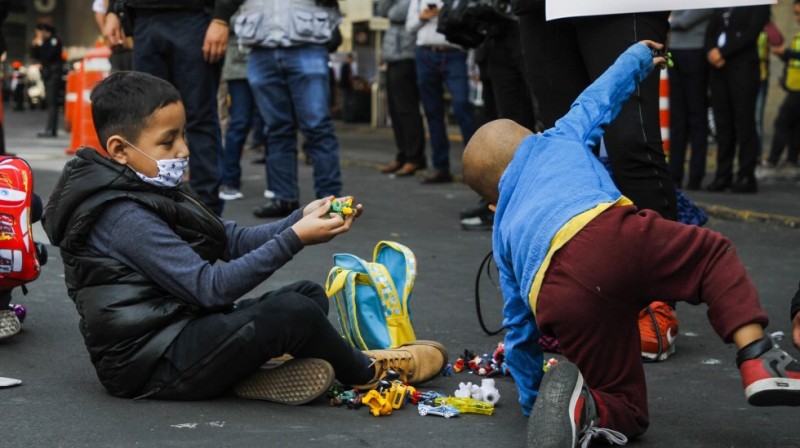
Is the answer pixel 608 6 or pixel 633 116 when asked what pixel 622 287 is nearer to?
pixel 633 116

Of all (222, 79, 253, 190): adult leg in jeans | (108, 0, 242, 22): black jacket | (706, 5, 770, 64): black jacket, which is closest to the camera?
(108, 0, 242, 22): black jacket

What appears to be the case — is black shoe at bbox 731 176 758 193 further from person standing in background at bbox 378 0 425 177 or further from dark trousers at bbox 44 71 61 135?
dark trousers at bbox 44 71 61 135

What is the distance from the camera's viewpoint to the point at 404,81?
414 inches

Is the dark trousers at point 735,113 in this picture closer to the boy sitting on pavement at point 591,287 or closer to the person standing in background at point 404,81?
the person standing in background at point 404,81

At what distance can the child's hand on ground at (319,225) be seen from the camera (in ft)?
10.8

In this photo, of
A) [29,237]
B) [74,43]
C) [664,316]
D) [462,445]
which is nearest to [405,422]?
[462,445]

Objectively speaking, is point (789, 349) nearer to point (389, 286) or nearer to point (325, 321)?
point (389, 286)

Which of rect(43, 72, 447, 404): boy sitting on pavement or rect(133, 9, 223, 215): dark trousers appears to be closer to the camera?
rect(43, 72, 447, 404): boy sitting on pavement

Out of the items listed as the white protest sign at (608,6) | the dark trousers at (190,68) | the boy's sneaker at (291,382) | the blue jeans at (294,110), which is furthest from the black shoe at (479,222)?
the boy's sneaker at (291,382)

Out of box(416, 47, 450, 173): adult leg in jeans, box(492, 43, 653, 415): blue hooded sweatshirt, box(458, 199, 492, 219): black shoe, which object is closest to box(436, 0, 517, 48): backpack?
box(458, 199, 492, 219): black shoe

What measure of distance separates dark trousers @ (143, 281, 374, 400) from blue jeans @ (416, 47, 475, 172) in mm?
6242

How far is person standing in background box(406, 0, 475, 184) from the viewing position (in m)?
9.35

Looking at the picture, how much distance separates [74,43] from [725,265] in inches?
1601

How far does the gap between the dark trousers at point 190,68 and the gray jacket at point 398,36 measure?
13.2ft
